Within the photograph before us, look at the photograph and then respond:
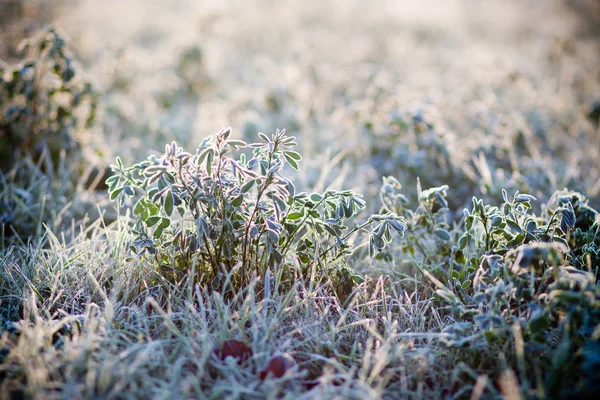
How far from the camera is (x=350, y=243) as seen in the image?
1.95 meters

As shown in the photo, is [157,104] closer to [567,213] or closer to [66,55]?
[66,55]

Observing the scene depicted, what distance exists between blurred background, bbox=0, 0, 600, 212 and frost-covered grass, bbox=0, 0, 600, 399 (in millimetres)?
27

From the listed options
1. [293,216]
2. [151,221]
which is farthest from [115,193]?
[293,216]

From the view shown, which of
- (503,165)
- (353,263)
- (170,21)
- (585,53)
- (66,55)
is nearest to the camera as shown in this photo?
(353,263)

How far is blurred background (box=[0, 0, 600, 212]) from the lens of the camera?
10.6ft

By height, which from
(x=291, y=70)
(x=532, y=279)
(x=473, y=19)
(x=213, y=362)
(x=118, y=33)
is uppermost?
(x=473, y=19)

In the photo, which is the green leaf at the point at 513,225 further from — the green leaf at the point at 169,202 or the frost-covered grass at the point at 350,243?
the green leaf at the point at 169,202

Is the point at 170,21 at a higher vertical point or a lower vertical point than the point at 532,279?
higher

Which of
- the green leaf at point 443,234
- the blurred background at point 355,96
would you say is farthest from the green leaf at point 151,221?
the green leaf at point 443,234

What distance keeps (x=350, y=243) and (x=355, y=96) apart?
2898 millimetres

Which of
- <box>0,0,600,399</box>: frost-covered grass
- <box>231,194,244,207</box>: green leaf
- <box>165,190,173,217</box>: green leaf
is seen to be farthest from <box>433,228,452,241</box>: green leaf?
<box>165,190,173,217</box>: green leaf

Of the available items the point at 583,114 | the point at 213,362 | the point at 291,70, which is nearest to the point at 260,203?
the point at 213,362

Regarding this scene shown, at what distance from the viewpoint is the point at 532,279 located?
1476 mm

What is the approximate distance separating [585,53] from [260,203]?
761 centimetres
